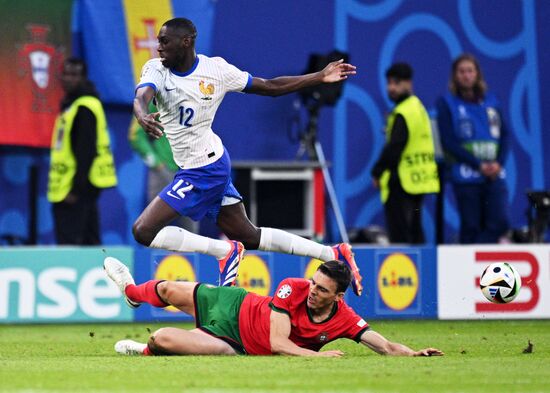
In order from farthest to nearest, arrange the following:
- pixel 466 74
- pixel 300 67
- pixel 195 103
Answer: pixel 300 67 → pixel 466 74 → pixel 195 103

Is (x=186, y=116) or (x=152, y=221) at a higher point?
(x=186, y=116)

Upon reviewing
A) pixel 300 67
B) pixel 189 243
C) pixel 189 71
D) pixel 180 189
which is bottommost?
pixel 189 243

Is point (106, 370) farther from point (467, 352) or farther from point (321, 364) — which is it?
point (467, 352)

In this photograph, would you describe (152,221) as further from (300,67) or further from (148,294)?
(300,67)

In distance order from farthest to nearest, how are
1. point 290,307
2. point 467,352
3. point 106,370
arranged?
point 467,352 → point 290,307 → point 106,370

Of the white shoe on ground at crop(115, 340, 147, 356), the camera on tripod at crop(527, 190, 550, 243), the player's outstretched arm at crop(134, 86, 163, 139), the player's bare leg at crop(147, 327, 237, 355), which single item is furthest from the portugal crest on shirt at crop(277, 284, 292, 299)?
the camera on tripod at crop(527, 190, 550, 243)

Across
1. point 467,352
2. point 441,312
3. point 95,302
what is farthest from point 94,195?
point 467,352

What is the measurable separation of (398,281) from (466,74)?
2.44 metres

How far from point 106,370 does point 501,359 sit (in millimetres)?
2662

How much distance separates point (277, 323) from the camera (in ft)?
29.8

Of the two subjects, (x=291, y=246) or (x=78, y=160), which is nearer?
(x=291, y=246)

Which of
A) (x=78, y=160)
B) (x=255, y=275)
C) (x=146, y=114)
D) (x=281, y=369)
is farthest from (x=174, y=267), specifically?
(x=281, y=369)

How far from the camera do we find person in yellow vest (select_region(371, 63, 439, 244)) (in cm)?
1405

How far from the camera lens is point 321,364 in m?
8.59
